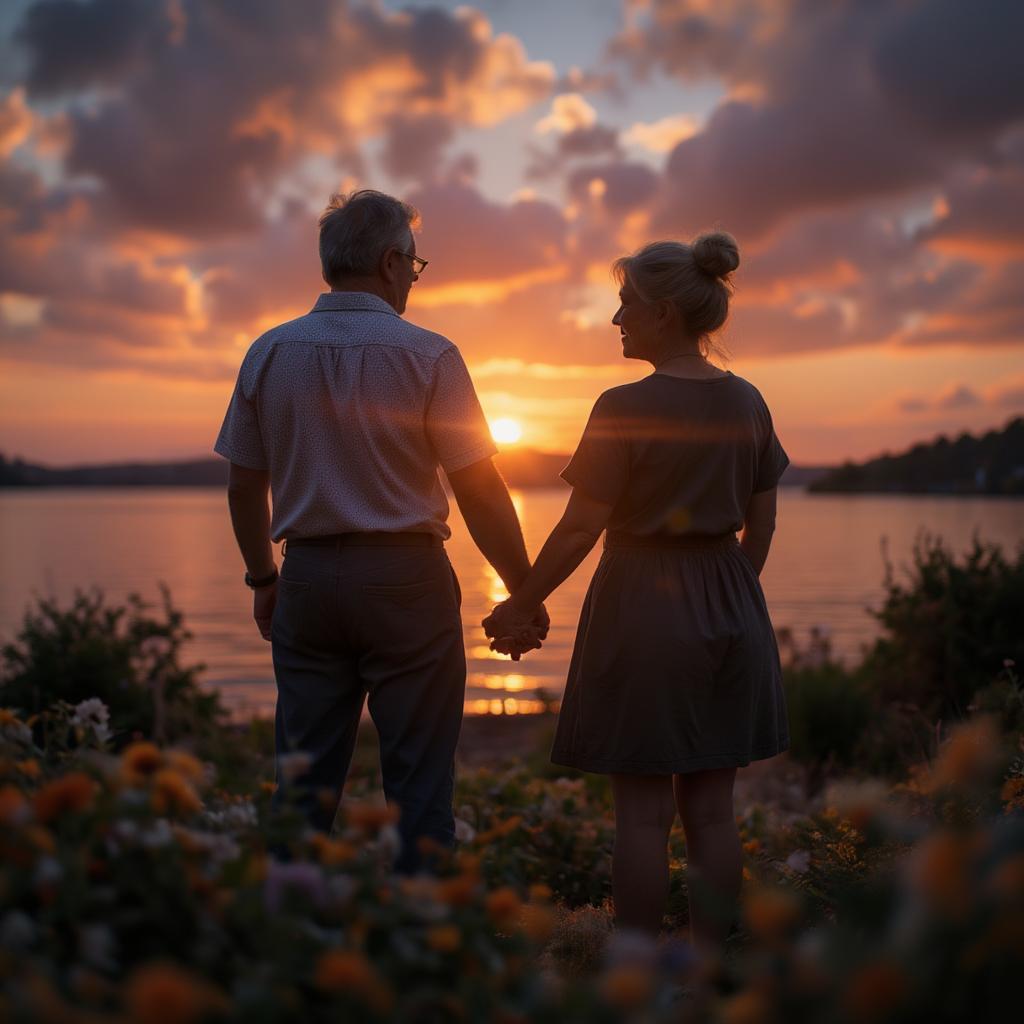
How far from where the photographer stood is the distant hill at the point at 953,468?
1907 inches

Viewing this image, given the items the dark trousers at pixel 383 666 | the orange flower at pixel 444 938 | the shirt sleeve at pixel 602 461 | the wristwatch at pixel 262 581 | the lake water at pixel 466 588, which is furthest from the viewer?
the lake water at pixel 466 588

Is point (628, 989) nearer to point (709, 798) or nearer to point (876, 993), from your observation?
point (876, 993)

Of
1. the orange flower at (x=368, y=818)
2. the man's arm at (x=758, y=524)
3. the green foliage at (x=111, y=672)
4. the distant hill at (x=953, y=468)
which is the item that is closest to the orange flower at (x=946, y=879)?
the orange flower at (x=368, y=818)

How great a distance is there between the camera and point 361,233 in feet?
9.89

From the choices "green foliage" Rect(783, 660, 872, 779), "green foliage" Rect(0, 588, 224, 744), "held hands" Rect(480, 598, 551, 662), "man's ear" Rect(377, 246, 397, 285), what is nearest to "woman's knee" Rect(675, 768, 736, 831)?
"held hands" Rect(480, 598, 551, 662)

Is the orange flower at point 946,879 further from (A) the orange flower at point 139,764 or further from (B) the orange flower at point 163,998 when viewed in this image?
(A) the orange flower at point 139,764

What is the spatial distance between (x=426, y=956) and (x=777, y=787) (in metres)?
5.69

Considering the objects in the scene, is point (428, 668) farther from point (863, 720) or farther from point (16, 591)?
point (16, 591)

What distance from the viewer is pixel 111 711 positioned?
6.93 m

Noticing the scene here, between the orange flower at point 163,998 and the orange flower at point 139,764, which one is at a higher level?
the orange flower at point 139,764

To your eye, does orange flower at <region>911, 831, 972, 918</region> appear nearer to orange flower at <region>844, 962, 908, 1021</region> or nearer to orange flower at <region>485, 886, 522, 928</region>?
orange flower at <region>844, 962, 908, 1021</region>

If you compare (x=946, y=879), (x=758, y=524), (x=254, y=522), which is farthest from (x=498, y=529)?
(x=946, y=879)

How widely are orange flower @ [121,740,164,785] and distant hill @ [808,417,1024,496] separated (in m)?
36.3

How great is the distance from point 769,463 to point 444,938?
2.20 metres
